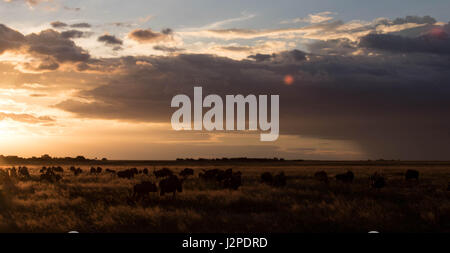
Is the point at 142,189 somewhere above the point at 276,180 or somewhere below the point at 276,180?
above

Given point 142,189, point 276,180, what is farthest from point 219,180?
point 142,189

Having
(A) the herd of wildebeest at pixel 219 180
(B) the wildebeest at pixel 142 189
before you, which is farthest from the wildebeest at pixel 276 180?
(B) the wildebeest at pixel 142 189

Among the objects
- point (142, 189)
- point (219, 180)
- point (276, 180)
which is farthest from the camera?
point (219, 180)

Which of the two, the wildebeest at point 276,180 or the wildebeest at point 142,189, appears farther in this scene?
the wildebeest at point 276,180

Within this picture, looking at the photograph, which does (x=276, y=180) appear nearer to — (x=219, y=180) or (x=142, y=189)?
(x=219, y=180)

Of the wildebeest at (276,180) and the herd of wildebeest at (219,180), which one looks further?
the wildebeest at (276,180)

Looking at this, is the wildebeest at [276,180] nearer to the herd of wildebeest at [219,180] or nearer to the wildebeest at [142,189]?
the herd of wildebeest at [219,180]

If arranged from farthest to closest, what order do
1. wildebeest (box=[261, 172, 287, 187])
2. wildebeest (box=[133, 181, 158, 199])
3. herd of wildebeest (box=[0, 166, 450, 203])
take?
wildebeest (box=[261, 172, 287, 187]), herd of wildebeest (box=[0, 166, 450, 203]), wildebeest (box=[133, 181, 158, 199])

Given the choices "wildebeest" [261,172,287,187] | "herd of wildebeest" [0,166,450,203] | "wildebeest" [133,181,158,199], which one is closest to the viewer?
"wildebeest" [133,181,158,199]

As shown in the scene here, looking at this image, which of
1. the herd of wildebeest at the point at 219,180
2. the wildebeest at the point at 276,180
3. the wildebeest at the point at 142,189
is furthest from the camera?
the wildebeest at the point at 276,180

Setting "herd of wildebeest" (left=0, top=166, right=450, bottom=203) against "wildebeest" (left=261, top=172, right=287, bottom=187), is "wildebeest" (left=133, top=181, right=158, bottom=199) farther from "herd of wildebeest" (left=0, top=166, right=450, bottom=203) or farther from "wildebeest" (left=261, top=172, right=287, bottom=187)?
"wildebeest" (left=261, top=172, right=287, bottom=187)

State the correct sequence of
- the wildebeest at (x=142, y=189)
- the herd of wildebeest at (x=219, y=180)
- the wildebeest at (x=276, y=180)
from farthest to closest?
the wildebeest at (x=276, y=180) < the herd of wildebeest at (x=219, y=180) < the wildebeest at (x=142, y=189)

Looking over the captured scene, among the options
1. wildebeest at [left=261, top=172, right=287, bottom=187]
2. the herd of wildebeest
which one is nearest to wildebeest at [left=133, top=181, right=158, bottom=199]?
the herd of wildebeest
